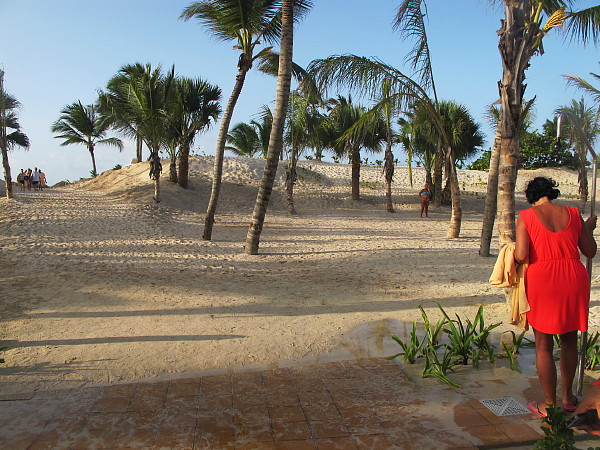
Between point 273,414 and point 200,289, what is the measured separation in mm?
4727

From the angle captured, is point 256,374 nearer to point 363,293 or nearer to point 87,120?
point 363,293

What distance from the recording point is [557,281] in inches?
120

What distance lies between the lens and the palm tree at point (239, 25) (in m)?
11.3

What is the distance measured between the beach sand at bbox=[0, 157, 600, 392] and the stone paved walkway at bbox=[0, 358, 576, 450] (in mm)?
544

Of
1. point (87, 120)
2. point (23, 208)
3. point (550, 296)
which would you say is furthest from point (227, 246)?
point (87, 120)

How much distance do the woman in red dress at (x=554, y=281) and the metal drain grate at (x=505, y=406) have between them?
84mm

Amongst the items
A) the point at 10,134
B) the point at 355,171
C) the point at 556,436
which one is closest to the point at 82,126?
the point at 10,134

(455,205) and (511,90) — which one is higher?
(511,90)

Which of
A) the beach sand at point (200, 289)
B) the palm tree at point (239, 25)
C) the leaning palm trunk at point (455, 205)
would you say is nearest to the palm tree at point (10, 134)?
the beach sand at point (200, 289)

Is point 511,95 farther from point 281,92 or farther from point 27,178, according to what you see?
point 27,178

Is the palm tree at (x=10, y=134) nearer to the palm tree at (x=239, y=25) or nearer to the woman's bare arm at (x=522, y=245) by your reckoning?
the palm tree at (x=239, y=25)

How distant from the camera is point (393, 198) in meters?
24.2

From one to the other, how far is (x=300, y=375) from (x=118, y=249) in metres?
7.90

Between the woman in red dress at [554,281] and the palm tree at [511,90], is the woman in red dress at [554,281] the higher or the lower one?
the lower one
